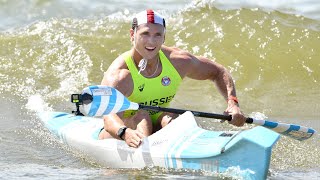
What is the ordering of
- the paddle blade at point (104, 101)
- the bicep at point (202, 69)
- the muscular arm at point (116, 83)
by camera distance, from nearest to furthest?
the paddle blade at point (104, 101) → the muscular arm at point (116, 83) → the bicep at point (202, 69)

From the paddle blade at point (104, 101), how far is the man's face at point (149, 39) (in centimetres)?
56

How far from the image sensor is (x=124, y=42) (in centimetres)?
1198

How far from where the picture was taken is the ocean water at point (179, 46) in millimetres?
7055

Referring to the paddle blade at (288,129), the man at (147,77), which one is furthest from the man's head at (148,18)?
the paddle blade at (288,129)

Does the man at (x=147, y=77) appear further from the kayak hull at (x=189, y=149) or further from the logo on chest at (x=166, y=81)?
the kayak hull at (x=189, y=149)

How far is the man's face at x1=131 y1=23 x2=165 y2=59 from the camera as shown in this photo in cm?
606

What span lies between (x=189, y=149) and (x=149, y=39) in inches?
41.8

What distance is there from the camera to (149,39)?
19.9 feet

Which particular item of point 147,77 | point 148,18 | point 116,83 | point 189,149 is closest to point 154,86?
point 147,77

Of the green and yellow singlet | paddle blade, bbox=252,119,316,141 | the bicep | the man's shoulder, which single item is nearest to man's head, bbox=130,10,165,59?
the green and yellow singlet

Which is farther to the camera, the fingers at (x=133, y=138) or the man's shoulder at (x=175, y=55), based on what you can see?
the man's shoulder at (x=175, y=55)

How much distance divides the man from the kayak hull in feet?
0.40

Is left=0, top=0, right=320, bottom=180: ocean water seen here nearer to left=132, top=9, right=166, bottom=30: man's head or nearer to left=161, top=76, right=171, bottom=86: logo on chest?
left=161, top=76, right=171, bottom=86: logo on chest

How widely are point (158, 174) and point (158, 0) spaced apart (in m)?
9.25
